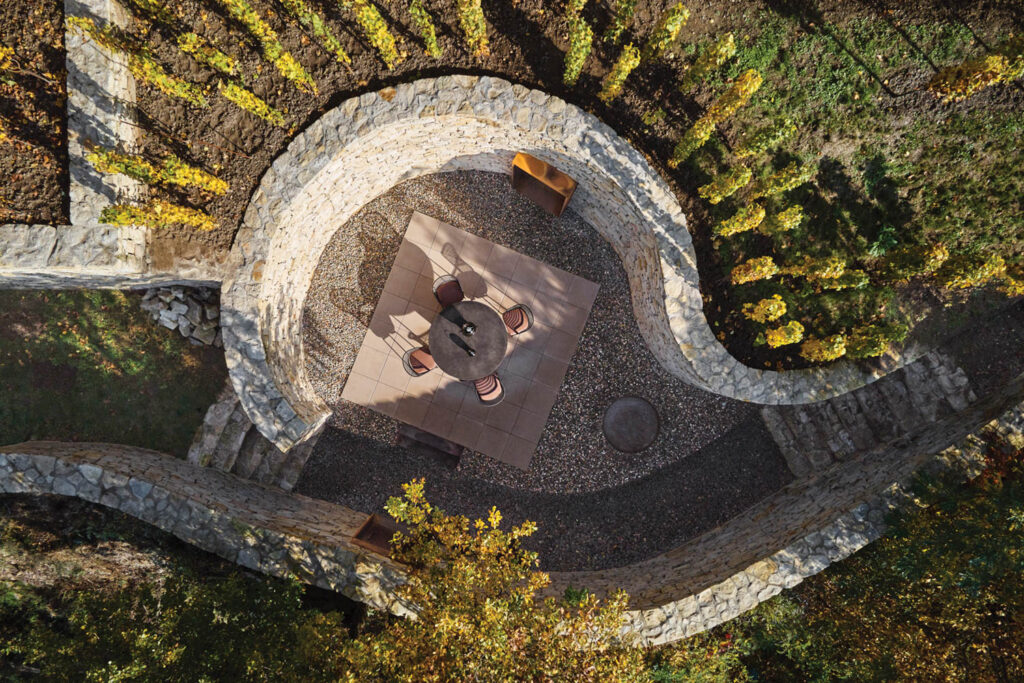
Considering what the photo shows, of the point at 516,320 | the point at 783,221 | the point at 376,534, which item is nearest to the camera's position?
the point at 783,221

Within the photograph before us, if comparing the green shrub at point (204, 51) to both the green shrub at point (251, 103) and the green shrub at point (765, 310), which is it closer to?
the green shrub at point (251, 103)

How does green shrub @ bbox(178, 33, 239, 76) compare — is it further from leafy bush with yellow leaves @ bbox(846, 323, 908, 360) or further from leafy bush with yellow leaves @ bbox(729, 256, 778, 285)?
leafy bush with yellow leaves @ bbox(846, 323, 908, 360)

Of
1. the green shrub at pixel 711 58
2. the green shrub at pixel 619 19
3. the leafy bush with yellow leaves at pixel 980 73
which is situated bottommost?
the green shrub at pixel 711 58

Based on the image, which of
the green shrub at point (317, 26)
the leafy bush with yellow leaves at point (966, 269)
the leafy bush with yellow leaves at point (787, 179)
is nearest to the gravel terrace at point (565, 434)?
the green shrub at point (317, 26)

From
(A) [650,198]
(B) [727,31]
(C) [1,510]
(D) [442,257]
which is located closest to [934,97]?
(B) [727,31]

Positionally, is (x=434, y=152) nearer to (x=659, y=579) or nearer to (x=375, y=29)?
(x=375, y=29)

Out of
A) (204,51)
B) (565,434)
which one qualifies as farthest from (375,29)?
(565,434)
